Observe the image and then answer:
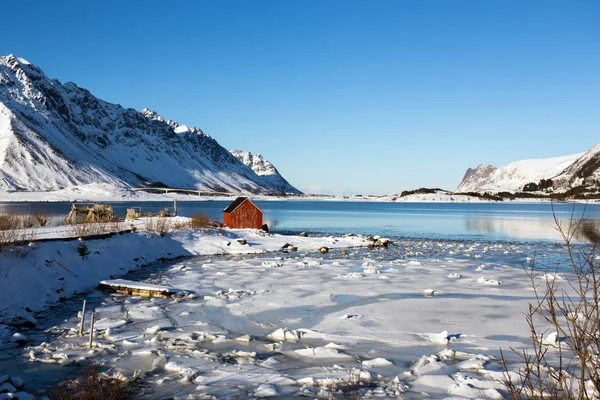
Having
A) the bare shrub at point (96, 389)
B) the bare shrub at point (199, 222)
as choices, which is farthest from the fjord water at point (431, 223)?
the bare shrub at point (199, 222)

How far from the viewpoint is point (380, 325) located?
1226 centimetres

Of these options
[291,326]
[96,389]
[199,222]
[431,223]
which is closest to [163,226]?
[199,222]

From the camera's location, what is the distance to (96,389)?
7.30 meters

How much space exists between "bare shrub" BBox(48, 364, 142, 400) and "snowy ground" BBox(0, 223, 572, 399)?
1.23ft

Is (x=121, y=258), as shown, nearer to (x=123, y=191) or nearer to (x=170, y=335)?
(x=170, y=335)

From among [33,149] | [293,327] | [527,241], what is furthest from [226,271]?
[33,149]

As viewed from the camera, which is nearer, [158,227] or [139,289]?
[139,289]

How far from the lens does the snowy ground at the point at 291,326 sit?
8.47 metres

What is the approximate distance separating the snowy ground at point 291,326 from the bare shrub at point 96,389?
0.37m

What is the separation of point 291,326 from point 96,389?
18.8ft

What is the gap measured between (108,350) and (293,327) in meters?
4.44

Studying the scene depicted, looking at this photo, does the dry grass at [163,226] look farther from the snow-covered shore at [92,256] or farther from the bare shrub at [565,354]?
the bare shrub at [565,354]

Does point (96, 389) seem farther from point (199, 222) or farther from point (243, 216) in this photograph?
point (243, 216)

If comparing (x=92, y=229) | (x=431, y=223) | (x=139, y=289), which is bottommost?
(x=431, y=223)
